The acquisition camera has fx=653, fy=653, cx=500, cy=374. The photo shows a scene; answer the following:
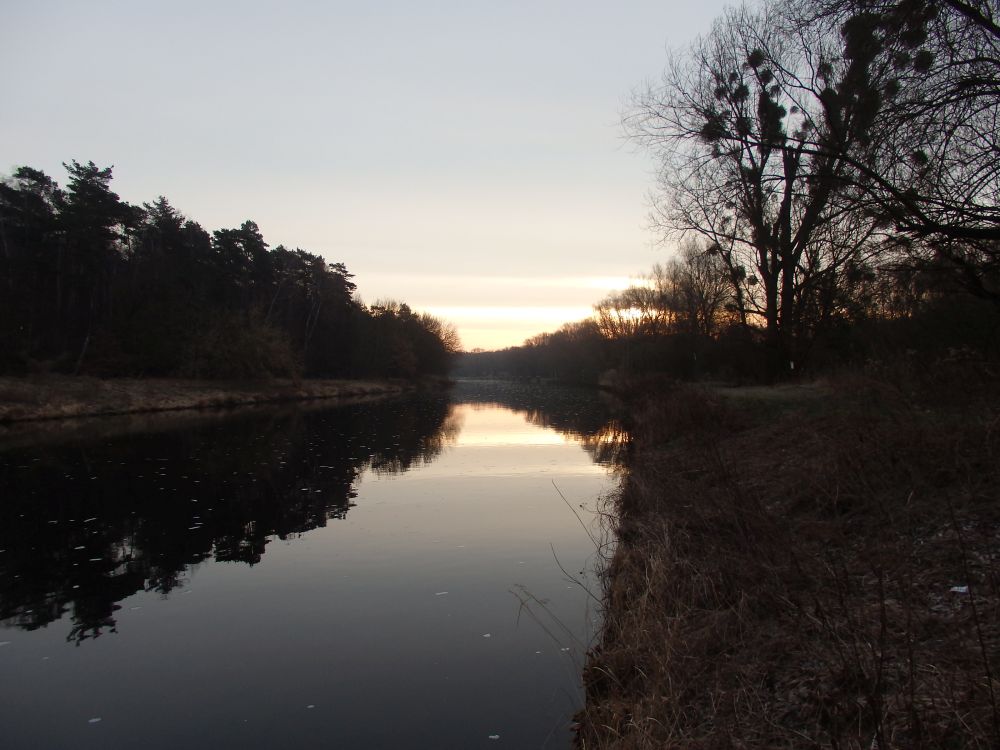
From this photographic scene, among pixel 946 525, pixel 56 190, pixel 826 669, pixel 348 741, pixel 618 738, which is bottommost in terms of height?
pixel 348 741

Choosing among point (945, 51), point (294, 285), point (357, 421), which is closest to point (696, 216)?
point (945, 51)

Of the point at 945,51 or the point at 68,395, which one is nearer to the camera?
the point at 945,51

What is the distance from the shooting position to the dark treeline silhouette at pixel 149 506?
7.88 meters

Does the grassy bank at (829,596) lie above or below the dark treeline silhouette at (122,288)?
below

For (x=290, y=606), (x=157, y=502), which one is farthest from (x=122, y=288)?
(x=290, y=606)

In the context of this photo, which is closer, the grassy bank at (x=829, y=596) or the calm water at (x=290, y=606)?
the grassy bank at (x=829, y=596)

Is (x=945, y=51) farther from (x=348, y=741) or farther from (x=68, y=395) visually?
(x=68, y=395)

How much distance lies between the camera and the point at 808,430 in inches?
432

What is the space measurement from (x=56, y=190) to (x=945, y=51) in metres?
51.0

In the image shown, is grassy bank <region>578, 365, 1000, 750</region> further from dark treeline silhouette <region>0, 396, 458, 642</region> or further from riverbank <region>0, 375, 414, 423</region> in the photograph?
riverbank <region>0, 375, 414, 423</region>

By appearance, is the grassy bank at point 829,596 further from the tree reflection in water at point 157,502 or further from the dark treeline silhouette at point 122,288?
the dark treeline silhouette at point 122,288

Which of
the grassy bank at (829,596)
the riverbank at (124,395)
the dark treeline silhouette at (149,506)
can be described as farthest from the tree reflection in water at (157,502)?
the riverbank at (124,395)

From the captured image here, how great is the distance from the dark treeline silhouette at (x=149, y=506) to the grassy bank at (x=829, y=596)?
17.9 feet

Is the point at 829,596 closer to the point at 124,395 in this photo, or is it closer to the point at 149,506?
the point at 149,506
